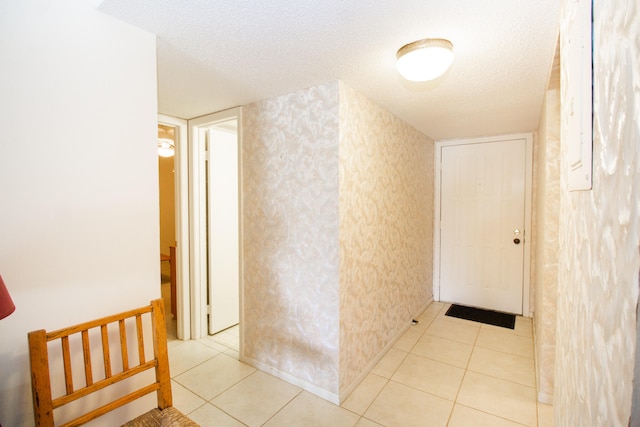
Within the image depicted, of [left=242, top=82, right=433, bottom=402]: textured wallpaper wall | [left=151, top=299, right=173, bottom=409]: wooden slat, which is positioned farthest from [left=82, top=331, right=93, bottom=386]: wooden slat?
[left=242, top=82, right=433, bottom=402]: textured wallpaper wall

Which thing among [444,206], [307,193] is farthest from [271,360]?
[444,206]

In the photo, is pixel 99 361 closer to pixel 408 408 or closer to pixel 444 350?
pixel 408 408

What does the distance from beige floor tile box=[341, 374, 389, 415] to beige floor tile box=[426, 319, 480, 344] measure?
41.2 inches

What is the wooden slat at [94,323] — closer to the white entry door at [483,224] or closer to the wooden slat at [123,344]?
the wooden slat at [123,344]

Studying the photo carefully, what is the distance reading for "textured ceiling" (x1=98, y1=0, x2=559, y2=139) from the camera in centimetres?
123

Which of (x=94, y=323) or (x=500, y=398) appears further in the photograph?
(x=500, y=398)

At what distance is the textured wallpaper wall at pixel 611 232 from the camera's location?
1.29 ft

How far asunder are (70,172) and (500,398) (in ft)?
9.32

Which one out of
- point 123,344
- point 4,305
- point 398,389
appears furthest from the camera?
point 398,389

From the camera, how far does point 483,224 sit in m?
3.73

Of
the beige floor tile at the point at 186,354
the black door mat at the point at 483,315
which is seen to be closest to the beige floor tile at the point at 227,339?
the beige floor tile at the point at 186,354

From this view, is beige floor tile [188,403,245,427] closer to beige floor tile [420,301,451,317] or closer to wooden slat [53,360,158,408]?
wooden slat [53,360,158,408]

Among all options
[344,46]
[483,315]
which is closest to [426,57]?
[344,46]

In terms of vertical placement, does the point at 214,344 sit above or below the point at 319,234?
below
